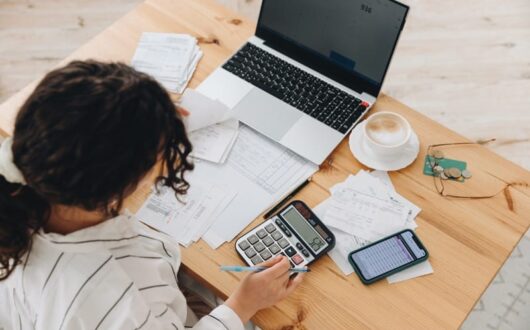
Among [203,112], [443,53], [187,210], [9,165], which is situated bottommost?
[443,53]

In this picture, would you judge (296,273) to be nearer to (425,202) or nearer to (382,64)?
(425,202)

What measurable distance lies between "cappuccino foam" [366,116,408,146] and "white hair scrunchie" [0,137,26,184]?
744 mm

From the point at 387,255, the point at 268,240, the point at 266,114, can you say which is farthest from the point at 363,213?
the point at 266,114

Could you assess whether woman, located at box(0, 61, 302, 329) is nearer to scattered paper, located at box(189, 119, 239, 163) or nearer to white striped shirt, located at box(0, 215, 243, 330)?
white striped shirt, located at box(0, 215, 243, 330)

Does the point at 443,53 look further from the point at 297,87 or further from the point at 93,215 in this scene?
the point at 93,215

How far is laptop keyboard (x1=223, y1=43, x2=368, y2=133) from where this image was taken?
1385mm

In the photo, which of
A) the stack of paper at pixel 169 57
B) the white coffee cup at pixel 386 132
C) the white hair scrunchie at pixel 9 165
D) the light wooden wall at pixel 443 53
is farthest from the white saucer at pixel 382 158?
the light wooden wall at pixel 443 53

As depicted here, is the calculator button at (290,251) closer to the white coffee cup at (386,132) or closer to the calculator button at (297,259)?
the calculator button at (297,259)

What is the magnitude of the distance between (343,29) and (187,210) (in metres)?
0.54

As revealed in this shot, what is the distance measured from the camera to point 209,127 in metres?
1.38

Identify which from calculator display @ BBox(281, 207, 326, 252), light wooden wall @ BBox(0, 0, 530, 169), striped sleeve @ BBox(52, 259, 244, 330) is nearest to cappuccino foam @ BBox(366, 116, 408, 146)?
calculator display @ BBox(281, 207, 326, 252)

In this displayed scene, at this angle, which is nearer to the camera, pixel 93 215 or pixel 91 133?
pixel 91 133

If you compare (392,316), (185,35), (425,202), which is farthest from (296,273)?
(185,35)

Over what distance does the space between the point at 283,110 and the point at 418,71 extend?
1154 millimetres
